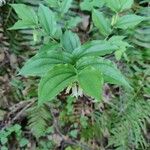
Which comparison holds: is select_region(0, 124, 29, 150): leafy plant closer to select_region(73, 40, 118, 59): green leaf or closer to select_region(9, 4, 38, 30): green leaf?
select_region(9, 4, 38, 30): green leaf

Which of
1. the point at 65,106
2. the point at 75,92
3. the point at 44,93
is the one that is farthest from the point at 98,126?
the point at 44,93

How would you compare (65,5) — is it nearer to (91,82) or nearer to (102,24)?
(102,24)

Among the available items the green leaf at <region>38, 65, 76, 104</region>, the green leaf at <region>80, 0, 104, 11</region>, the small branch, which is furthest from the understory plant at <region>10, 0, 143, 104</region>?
the small branch

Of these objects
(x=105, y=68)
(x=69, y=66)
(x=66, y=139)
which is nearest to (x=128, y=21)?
(x=105, y=68)

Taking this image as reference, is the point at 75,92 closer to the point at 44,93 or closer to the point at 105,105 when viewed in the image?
the point at 44,93

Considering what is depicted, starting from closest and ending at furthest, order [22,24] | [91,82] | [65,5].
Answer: [91,82], [22,24], [65,5]
